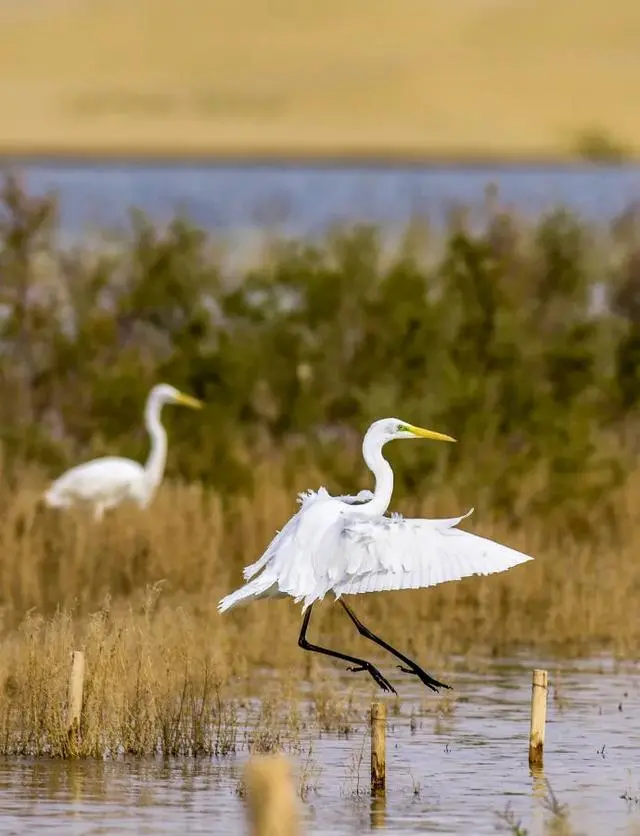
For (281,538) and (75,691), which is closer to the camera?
(75,691)

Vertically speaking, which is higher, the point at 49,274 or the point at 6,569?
the point at 49,274

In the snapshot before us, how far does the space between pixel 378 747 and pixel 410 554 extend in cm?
99

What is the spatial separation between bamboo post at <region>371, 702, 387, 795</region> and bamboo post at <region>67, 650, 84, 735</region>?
4.64 ft

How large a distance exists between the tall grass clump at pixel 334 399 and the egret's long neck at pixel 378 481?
332 cm

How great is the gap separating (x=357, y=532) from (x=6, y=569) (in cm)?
568

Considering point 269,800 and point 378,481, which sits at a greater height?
point 378,481

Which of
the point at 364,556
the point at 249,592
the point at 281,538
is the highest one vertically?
the point at 281,538

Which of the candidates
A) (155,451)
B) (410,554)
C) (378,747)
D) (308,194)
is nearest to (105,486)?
(155,451)

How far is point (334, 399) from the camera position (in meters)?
21.6

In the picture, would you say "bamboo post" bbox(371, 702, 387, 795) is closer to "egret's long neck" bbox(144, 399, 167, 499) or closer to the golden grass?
the golden grass

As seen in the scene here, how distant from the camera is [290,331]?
73.0ft

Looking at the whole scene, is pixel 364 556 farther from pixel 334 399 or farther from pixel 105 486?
pixel 334 399

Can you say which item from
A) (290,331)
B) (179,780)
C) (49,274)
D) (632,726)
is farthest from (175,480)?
(179,780)

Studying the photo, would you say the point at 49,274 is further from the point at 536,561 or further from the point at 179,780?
the point at 179,780
